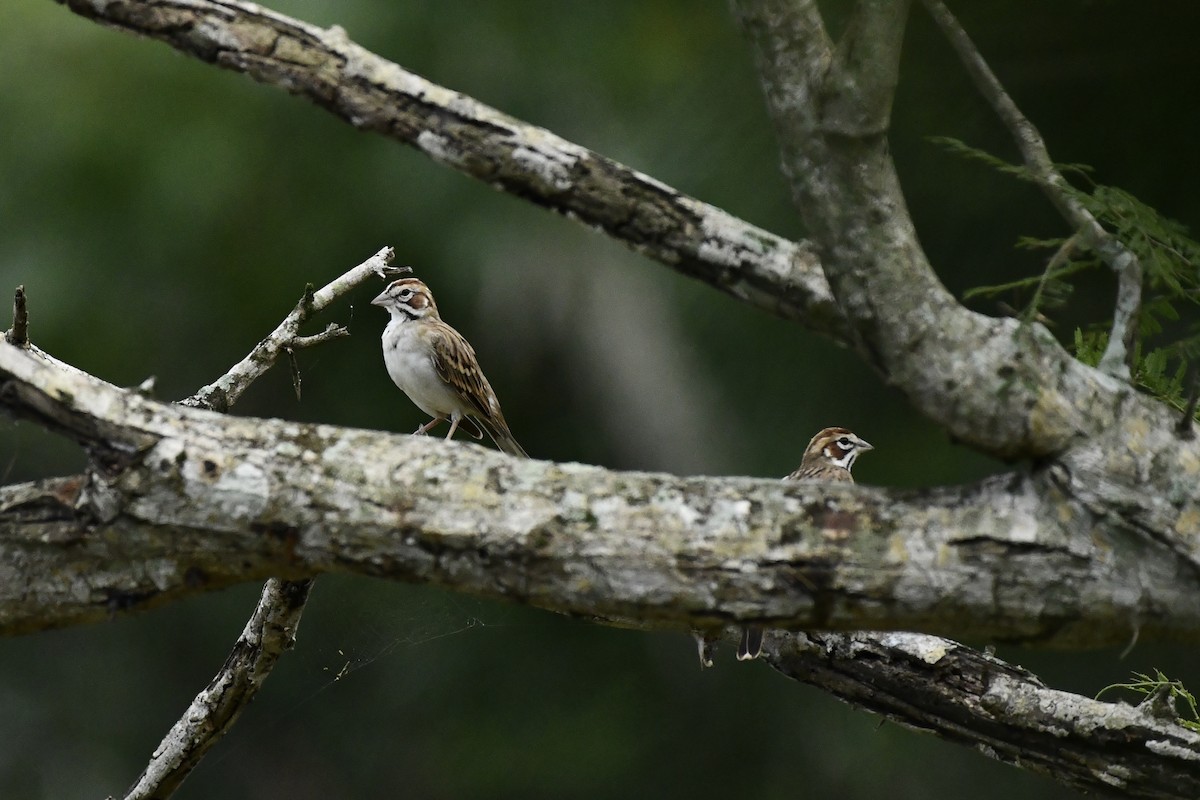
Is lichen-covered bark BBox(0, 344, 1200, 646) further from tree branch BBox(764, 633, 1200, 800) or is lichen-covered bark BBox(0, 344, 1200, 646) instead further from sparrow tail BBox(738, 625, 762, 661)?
sparrow tail BBox(738, 625, 762, 661)

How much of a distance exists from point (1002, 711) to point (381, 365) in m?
Answer: 8.30

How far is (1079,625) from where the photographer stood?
91.6 inches

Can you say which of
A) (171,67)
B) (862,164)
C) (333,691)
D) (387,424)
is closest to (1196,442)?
(862,164)

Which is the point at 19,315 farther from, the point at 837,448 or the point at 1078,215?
the point at 837,448

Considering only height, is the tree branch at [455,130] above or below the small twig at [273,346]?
above

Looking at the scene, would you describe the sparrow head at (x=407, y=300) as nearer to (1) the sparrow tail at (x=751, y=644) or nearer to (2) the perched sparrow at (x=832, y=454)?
(2) the perched sparrow at (x=832, y=454)

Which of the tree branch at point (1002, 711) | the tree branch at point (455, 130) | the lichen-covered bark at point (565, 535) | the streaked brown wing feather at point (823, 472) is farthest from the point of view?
the streaked brown wing feather at point (823, 472)

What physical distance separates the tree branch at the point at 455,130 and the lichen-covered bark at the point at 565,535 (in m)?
0.42

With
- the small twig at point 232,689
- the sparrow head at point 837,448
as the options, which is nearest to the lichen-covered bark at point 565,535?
the small twig at point 232,689

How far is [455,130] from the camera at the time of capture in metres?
2.43

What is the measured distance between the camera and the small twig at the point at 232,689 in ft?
12.0

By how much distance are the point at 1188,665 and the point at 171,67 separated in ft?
33.2

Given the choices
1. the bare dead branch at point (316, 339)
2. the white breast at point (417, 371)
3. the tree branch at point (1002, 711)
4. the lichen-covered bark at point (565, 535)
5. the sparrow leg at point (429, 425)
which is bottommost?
the tree branch at point (1002, 711)

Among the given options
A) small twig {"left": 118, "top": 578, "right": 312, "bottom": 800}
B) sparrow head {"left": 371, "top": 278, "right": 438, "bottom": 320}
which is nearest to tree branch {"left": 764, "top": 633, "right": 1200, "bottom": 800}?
small twig {"left": 118, "top": 578, "right": 312, "bottom": 800}
